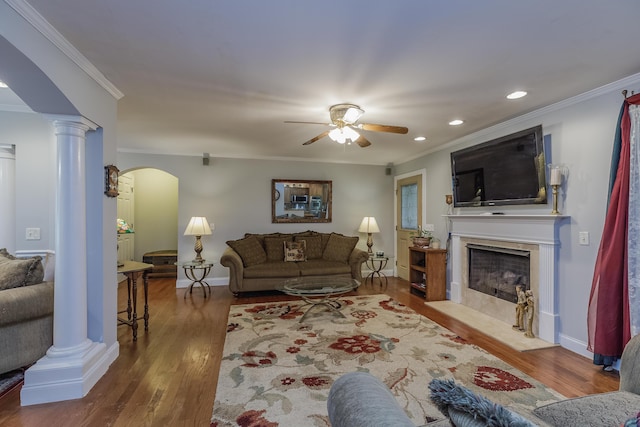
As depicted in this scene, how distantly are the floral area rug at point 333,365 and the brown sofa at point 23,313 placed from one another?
1.46 metres

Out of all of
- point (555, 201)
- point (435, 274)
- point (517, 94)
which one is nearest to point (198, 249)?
point (435, 274)

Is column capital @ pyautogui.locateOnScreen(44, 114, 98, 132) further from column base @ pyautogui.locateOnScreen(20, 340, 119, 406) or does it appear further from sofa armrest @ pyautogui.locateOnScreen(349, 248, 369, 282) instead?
sofa armrest @ pyautogui.locateOnScreen(349, 248, 369, 282)

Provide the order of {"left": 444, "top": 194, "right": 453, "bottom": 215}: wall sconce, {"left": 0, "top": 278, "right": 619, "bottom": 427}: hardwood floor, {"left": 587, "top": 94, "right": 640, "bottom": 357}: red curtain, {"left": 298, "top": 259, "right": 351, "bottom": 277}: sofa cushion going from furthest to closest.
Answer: {"left": 298, "top": 259, "right": 351, "bottom": 277}: sofa cushion → {"left": 444, "top": 194, "right": 453, "bottom": 215}: wall sconce → {"left": 587, "top": 94, "right": 640, "bottom": 357}: red curtain → {"left": 0, "top": 278, "right": 619, "bottom": 427}: hardwood floor

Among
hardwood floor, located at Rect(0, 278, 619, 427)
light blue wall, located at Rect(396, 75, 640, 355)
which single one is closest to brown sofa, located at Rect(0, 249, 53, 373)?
hardwood floor, located at Rect(0, 278, 619, 427)

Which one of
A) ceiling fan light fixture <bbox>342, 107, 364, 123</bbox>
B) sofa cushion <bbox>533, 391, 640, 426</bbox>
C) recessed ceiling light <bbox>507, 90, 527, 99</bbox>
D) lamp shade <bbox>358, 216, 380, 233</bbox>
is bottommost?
sofa cushion <bbox>533, 391, 640, 426</bbox>

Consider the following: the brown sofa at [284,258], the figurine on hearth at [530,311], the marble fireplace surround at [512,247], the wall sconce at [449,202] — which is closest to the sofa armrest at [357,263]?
the brown sofa at [284,258]

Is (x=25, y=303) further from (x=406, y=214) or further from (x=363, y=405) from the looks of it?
(x=406, y=214)

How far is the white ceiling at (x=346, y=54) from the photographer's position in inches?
64.1

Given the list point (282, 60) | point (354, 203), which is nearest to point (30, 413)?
point (282, 60)

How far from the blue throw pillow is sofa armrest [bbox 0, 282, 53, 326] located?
9.70 ft

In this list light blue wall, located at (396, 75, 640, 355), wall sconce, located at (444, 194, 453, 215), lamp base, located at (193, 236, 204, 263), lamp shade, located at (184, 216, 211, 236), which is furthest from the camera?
lamp base, located at (193, 236, 204, 263)

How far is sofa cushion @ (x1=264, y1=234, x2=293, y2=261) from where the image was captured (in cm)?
523

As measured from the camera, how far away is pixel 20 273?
2.43 meters

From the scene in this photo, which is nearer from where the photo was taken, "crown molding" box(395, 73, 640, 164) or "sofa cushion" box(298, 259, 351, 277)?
"crown molding" box(395, 73, 640, 164)
